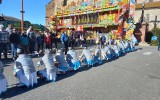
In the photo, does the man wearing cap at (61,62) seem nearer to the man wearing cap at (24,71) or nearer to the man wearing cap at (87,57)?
the man wearing cap at (24,71)

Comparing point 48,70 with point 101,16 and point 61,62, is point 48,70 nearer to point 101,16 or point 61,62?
point 61,62

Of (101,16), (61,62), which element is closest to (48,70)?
(61,62)

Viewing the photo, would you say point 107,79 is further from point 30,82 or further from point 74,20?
point 74,20

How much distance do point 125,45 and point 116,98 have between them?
15.0 metres

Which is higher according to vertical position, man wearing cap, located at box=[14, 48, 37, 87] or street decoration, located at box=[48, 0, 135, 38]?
street decoration, located at box=[48, 0, 135, 38]

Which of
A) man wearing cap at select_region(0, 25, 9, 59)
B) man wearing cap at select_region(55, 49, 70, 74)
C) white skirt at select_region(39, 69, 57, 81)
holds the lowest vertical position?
white skirt at select_region(39, 69, 57, 81)

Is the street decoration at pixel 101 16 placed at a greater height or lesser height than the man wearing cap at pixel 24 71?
greater

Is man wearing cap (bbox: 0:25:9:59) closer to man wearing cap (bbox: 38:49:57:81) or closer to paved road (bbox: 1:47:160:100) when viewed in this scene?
paved road (bbox: 1:47:160:100)

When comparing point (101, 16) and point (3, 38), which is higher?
point (101, 16)

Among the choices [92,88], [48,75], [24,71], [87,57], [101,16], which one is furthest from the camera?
[101,16]

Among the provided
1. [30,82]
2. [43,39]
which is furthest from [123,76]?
[43,39]

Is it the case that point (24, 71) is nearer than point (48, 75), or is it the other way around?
point (24, 71)

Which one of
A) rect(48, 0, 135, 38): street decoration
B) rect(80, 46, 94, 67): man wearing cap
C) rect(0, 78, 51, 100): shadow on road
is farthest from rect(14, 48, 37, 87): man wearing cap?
rect(48, 0, 135, 38): street decoration

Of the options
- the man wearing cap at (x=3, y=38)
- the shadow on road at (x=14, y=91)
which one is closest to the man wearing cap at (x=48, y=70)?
the shadow on road at (x=14, y=91)
